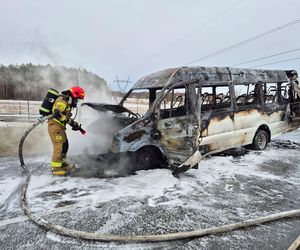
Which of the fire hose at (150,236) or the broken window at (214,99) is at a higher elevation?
the broken window at (214,99)

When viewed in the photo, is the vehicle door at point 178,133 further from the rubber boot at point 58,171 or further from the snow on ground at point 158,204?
the rubber boot at point 58,171

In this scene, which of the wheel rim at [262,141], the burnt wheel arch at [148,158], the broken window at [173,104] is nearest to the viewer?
the burnt wheel arch at [148,158]

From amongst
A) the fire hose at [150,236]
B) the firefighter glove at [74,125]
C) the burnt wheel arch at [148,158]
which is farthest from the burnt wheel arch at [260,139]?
the firefighter glove at [74,125]

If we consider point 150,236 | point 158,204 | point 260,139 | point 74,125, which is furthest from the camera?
point 260,139

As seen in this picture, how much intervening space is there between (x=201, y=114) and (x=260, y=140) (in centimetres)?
276

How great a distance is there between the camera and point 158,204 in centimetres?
401

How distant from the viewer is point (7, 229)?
10.7 ft

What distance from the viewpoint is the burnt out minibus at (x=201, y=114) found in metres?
5.08

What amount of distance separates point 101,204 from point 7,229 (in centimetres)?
126

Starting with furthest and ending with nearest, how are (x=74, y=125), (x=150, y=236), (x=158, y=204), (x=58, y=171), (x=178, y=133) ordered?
(x=74, y=125) → (x=58, y=171) → (x=178, y=133) → (x=158, y=204) → (x=150, y=236)

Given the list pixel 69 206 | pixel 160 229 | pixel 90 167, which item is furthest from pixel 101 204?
pixel 90 167

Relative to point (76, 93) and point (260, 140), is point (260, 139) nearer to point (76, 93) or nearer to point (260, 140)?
point (260, 140)

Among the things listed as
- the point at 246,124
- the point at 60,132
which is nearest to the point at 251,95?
the point at 246,124

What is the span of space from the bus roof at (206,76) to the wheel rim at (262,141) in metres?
1.56
